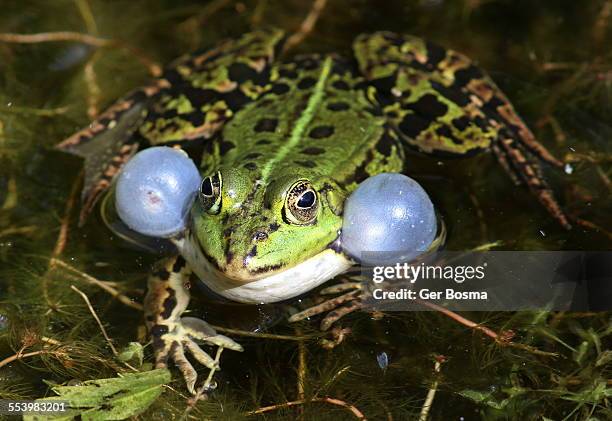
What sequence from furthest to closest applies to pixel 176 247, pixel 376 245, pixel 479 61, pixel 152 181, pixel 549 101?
pixel 479 61 → pixel 549 101 → pixel 176 247 → pixel 152 181 → pixel 376 245

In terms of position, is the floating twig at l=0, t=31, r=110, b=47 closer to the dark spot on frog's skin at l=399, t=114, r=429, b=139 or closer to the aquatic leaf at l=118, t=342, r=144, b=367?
the dark spot on frog's skin at l=399, t=114, r=429, b=139

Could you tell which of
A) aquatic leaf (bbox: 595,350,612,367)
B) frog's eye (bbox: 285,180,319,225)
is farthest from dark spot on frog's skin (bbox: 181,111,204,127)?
aquatic leaf (bbox: 595,350,612,367)

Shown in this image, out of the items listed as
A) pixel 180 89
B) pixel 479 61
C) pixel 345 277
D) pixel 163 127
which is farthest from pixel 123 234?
pixel 479 61

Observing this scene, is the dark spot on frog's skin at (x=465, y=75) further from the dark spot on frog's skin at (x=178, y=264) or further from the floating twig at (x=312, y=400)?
the floating twig at (x=312, y=400)

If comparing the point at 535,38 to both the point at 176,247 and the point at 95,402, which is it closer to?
the point at 176,247

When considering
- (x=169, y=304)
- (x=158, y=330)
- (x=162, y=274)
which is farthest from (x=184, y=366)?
(x=162, y=274)

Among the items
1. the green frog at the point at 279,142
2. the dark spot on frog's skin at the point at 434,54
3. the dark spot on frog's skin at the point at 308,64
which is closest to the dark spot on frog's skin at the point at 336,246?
the green frog at the point at 279,142
